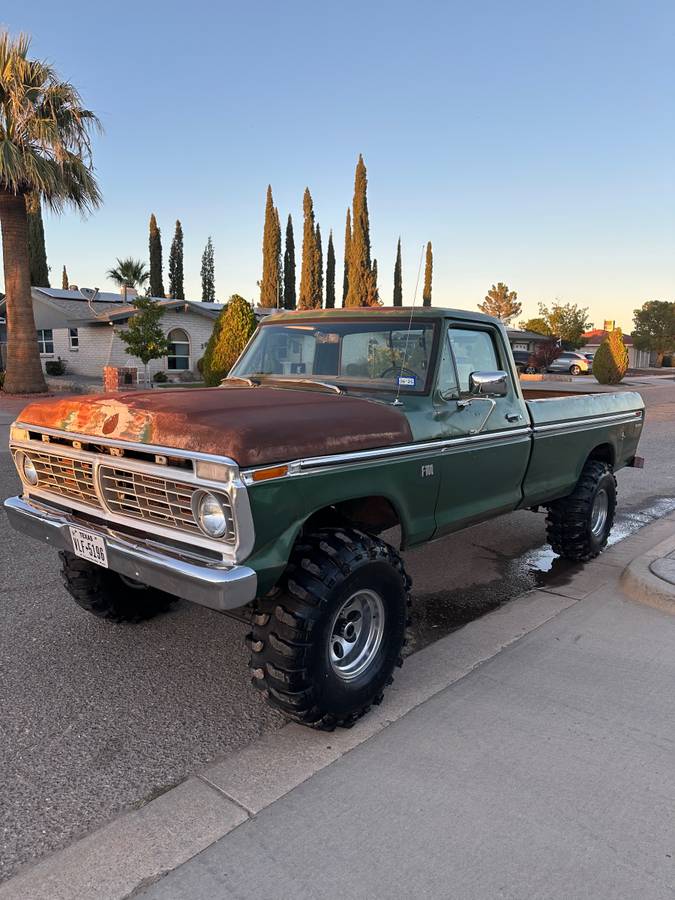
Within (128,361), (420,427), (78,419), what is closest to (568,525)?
(420,427)

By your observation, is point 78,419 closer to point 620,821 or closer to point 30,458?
point 30,458

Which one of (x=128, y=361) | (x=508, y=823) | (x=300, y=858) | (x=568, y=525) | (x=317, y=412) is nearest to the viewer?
(x=300, y=858)

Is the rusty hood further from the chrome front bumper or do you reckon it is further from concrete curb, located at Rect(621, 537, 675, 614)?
concrete curb, located at Rect(621, 537, 675, 614)

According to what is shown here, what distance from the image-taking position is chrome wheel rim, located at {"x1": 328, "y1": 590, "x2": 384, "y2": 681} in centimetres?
321

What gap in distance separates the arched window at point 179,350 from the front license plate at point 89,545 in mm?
28396

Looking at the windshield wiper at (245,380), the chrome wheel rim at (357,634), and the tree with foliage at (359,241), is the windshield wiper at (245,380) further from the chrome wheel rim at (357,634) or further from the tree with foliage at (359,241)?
the tree with foliage at (359,241)

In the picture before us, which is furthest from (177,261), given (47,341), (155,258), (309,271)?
(47,341)

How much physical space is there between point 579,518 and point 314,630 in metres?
3.26

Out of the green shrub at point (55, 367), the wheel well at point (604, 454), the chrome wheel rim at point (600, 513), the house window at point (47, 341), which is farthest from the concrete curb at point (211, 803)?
the house window at point (47, 341)

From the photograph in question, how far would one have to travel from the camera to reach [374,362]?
13.6ft

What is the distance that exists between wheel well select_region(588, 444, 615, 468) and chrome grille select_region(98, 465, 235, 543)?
161 inches

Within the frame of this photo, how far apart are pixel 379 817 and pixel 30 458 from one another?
105 inches

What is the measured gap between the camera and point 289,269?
5953cm

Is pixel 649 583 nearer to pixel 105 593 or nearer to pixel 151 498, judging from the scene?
pixel 151 498
